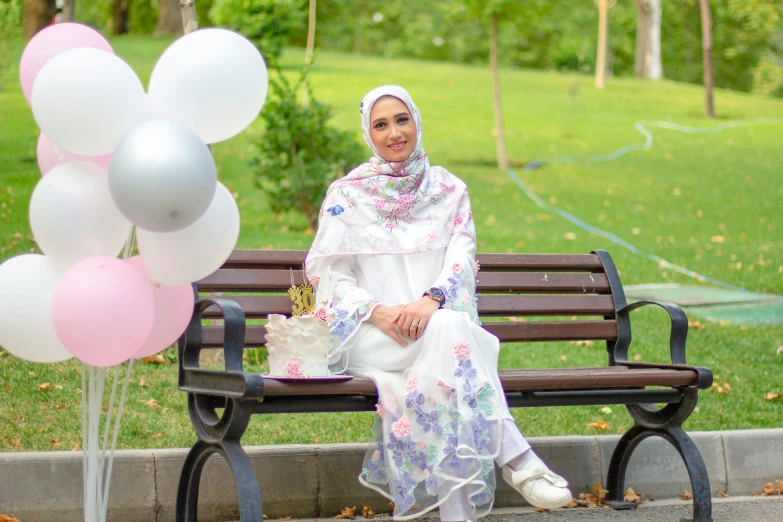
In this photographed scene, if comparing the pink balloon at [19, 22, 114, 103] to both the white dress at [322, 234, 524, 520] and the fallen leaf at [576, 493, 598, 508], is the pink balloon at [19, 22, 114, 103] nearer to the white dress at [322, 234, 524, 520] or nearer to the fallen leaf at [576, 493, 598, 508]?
the white dress at [322, 234, 524, 520]

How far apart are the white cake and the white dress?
259 mm

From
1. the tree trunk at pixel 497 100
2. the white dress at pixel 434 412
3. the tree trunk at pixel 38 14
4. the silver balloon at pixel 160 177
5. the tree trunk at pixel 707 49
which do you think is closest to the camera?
the silver balloon at pixel 160 177

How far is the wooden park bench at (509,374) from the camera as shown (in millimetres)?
3547

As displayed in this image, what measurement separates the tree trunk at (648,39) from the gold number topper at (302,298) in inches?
1247

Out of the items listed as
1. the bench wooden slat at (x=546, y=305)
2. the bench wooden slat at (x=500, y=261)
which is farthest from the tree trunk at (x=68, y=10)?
the bench wooden slat at (x=546, y=305)

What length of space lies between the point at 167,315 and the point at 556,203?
11662 mm

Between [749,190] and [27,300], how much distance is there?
48.9ft

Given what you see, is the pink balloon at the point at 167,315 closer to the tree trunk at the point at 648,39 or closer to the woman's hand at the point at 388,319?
the woman's hand at the point at 388,319

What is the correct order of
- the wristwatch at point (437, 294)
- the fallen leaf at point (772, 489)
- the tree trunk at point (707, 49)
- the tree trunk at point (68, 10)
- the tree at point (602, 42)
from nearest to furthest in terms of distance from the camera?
the wristwatch at point (437, 294), the fallen leaf at point (772, 489), the tree trunk at point (68, 10), the tree trunk at point (707, 49), the tree at point (602, 42)

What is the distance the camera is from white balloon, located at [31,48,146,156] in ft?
9.57

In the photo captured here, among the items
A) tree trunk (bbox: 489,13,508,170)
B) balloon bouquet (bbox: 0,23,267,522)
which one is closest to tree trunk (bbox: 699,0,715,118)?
tree trunk (bbox: 489,13,508,170)

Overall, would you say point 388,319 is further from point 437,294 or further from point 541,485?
point 541,485

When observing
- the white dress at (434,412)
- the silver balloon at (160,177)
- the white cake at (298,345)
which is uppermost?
the silver balloon at (160,177)

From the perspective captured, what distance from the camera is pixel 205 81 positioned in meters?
3.08
